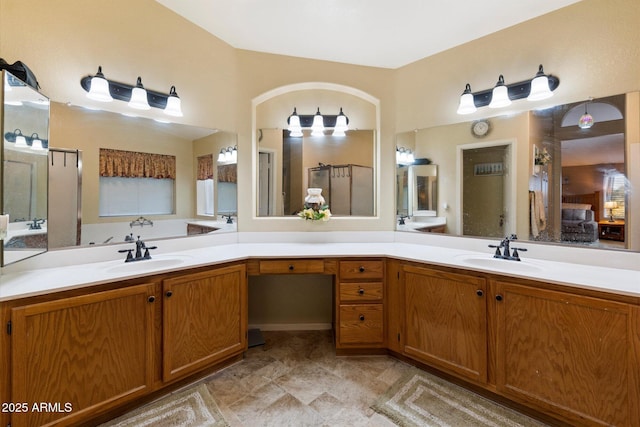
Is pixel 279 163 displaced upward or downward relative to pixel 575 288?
upward

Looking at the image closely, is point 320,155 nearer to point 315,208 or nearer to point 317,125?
point 317,125

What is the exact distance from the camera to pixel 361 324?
6.95ft

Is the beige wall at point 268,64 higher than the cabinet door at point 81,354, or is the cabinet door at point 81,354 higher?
the beige wall at point 268,64

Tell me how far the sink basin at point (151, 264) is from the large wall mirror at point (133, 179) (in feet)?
0.84

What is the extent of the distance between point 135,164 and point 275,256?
1244 millimetres

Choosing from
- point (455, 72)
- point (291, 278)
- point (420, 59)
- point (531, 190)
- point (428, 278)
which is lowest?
point (291, 278)

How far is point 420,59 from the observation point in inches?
99.6

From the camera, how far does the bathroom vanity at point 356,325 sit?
1273 millimetres

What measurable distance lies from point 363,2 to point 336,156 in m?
1.22

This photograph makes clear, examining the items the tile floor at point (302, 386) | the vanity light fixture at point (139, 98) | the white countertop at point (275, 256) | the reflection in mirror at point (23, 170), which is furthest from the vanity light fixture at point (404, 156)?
the reflection in mirror at point (23, 170)

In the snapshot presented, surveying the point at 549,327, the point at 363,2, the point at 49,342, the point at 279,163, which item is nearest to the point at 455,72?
the point at 363,2

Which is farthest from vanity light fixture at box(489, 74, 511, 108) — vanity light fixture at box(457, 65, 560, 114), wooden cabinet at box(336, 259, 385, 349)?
wooden cabinet at box(336, 259, 385, 349)

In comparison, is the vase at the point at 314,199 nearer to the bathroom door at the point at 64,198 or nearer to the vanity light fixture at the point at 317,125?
the vanity light fixture at the point at 317,125

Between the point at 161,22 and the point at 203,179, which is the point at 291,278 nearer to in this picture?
the point at 203,179
